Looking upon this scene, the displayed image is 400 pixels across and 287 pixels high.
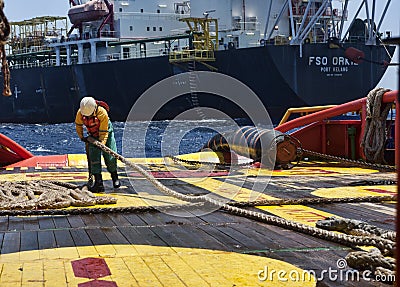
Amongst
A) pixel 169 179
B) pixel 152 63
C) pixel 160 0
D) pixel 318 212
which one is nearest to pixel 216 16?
pixel 152 63

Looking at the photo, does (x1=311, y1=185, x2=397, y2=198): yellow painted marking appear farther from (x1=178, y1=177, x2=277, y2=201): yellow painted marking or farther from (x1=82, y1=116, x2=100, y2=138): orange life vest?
(x1=82, y1=116, x2=100, y2=138): orange life vest

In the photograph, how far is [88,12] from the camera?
4881 centimetres

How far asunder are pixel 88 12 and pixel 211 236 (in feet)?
148

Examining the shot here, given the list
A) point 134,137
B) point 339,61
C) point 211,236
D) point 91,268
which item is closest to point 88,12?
point 134,137

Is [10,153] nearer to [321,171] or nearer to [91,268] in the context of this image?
[321,171]

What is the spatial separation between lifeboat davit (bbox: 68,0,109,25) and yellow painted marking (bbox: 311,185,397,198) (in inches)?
1642

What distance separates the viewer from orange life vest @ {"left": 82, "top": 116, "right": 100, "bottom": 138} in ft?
26.0

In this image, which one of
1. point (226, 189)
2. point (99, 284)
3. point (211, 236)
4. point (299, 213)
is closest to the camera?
point (99, 284)

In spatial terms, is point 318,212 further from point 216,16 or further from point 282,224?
point 216,16

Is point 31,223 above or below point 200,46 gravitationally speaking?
below

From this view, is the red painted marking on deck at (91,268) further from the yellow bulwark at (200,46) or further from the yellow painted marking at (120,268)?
the yellow bulwark at (200,46)

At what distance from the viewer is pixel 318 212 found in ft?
21.9

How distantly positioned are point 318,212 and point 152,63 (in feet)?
122

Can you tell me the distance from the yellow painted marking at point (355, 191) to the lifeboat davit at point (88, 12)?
4170 cm
